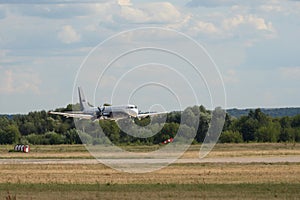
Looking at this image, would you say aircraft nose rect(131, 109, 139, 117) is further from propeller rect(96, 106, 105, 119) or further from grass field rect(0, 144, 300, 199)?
grass field rect(0, 144, 300, 199)

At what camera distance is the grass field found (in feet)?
114

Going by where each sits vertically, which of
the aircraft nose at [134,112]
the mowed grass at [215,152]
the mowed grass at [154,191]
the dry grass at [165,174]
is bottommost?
the mowed grass at [154,191]

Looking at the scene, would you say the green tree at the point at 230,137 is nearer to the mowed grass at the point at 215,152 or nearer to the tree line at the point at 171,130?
the tree line at the point at 171,130

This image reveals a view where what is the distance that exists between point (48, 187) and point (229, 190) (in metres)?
8.58

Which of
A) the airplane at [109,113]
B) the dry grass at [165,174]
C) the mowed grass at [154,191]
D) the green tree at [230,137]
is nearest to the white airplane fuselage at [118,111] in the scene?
the airplane at [109,113]

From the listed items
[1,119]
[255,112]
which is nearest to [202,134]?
[255,112]

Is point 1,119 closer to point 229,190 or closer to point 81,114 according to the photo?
point 81,114

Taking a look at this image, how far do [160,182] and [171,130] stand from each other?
70883mm

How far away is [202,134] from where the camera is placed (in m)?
118

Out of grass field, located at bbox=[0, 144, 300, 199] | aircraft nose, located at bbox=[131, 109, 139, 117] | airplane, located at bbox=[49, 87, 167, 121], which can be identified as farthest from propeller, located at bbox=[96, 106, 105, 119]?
grass field, located at bbox=[0, 144, 300, 199]

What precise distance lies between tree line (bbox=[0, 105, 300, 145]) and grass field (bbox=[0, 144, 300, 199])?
42.1 m

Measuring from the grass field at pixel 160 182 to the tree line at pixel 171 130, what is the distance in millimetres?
42095

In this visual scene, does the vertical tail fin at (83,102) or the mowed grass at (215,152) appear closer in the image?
the mowed grass at (215,152)

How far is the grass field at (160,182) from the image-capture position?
34750mm
